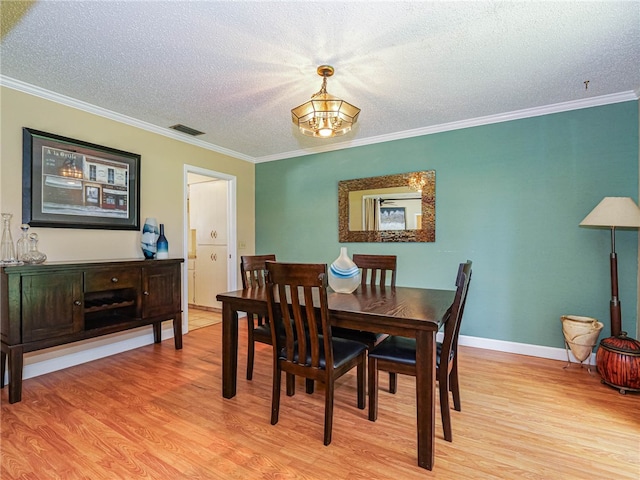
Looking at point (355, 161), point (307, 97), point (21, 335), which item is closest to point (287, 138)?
point (355, 161)

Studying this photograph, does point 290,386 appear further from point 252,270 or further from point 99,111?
point 99,111

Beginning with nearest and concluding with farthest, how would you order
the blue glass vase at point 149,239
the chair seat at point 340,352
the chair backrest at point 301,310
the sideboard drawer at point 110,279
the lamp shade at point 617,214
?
the chair backrest at point 301,310, the chair seat at point 340,352, the lamp shade at point 617,214, the sideboard drawer at point 110,279, the blue glass vase at point 149,239

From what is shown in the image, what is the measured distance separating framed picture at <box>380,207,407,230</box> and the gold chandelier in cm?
172

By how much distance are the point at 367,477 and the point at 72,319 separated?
250 centimetres

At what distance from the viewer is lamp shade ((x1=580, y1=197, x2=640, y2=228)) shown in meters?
2.45

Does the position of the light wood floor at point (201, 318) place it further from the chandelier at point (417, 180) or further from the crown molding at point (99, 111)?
the chandelier at point (417, 180)

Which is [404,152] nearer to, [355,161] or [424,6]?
[355,161]

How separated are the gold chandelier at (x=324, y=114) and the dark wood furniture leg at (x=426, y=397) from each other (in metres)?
1.47

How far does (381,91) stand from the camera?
8.98 feet

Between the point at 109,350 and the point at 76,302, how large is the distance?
0.87m

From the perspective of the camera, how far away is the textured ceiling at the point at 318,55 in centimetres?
179

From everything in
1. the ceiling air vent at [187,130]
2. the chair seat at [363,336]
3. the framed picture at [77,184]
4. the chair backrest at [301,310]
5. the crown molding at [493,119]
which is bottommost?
the chair seat at [363,336]

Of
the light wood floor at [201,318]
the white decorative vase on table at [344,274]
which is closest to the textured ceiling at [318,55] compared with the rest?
the white decorative vase on table at [344,274]

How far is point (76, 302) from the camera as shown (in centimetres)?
259
